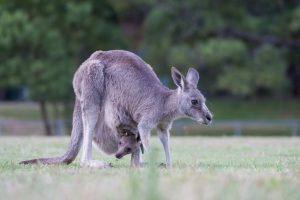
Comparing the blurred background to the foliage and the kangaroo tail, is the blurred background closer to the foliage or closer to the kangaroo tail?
the foliage

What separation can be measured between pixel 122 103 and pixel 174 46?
25022 mm

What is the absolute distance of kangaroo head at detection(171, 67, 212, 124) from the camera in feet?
33.5

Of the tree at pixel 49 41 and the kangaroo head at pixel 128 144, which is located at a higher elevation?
the tree at pixel 49 41

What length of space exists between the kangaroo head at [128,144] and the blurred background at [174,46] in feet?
67.9

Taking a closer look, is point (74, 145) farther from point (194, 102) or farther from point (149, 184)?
point (149, 184)

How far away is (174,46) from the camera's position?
35344 mm

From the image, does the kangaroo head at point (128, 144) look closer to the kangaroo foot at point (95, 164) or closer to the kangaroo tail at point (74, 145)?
Answer: the kangaroo foot at point (95, 164)

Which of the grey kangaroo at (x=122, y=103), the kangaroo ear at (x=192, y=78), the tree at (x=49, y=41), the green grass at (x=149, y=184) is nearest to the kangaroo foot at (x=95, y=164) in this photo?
the grey kangaroo at (x=122, y=103)

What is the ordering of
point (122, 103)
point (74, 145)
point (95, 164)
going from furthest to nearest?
point (74, 145)
point (122, 103)
point (95, 164)

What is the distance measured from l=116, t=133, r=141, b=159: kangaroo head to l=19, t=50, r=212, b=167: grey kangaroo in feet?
0.35

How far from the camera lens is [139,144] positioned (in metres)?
10.3

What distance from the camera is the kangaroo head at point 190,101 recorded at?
10.2m

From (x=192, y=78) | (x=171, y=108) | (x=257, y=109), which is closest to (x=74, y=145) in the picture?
(x=171, y=108)

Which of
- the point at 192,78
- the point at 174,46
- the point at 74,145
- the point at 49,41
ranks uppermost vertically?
the point at 174,46
